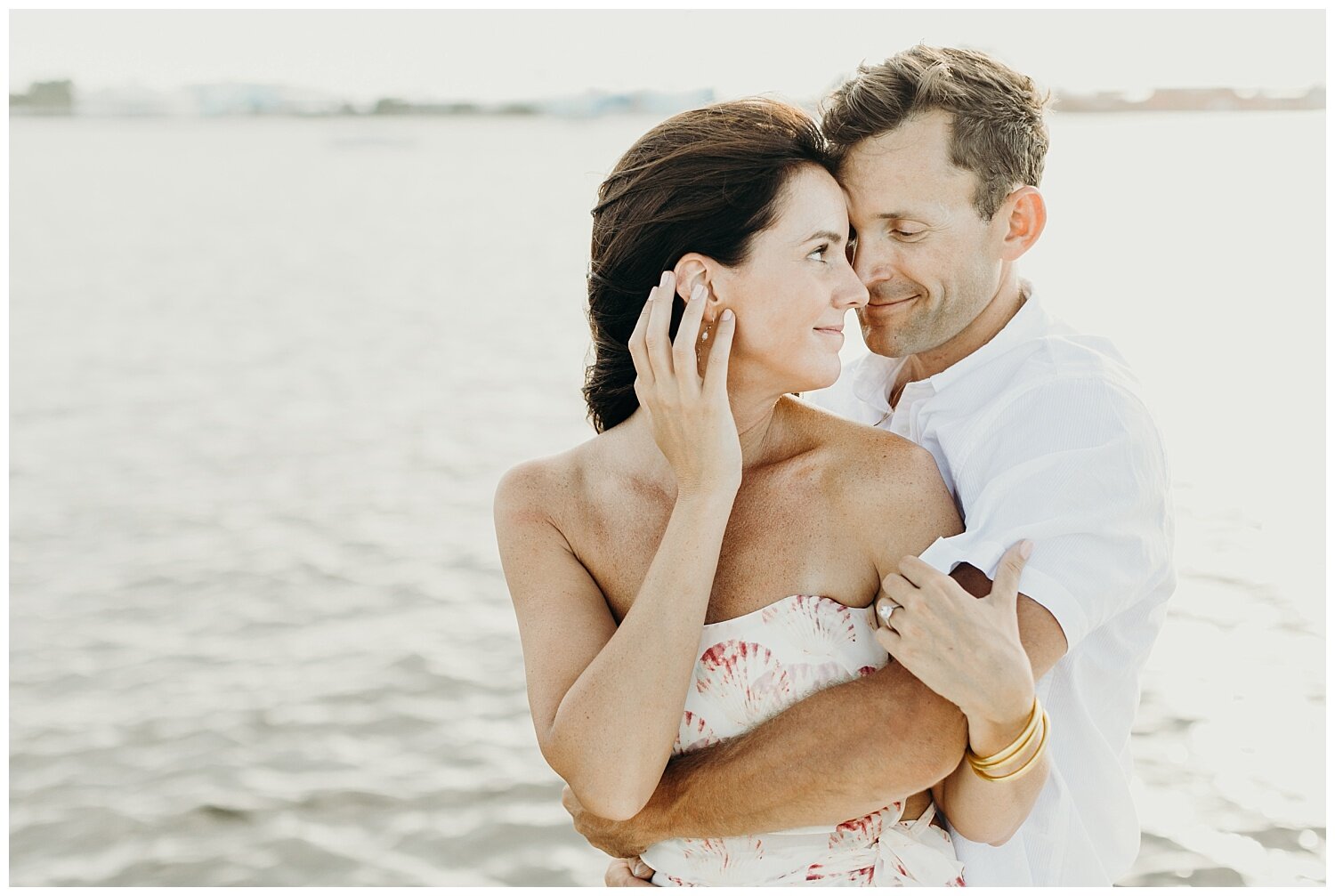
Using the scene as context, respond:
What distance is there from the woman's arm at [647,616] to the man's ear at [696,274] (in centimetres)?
4

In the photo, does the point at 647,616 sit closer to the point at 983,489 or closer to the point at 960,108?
the point at 983,489

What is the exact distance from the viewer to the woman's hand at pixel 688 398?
8.13ft

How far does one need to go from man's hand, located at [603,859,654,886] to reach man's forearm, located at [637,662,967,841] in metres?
0.20

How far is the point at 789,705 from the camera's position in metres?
2.57

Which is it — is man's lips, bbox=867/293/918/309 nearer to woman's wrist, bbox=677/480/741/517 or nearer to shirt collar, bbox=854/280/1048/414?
shirt collar, bbox=854/280/1048/414

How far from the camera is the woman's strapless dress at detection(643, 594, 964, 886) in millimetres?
2564

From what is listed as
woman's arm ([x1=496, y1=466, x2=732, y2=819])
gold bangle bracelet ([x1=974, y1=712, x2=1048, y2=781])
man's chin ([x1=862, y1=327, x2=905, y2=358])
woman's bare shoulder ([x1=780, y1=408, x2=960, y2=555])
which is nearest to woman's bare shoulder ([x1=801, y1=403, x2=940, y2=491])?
woman's bare shoulder ([x1=780, y1=408, x2=960, y2=555])

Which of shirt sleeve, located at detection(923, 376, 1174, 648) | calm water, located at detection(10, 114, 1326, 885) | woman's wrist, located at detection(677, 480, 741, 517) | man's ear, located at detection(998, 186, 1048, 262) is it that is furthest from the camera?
calm water, located at detection(10, 114, 1326, 885)

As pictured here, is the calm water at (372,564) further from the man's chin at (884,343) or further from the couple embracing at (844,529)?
the man's chin at (884,343)

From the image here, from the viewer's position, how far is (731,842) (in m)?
2.59

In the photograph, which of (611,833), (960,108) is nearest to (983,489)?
(960,108)

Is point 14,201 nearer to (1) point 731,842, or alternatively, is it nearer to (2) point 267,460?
(2) point 267,460

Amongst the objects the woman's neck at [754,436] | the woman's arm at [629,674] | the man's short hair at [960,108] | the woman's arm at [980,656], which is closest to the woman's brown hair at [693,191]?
the man's short hair at [960,108]

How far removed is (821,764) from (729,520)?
0.60 metres
